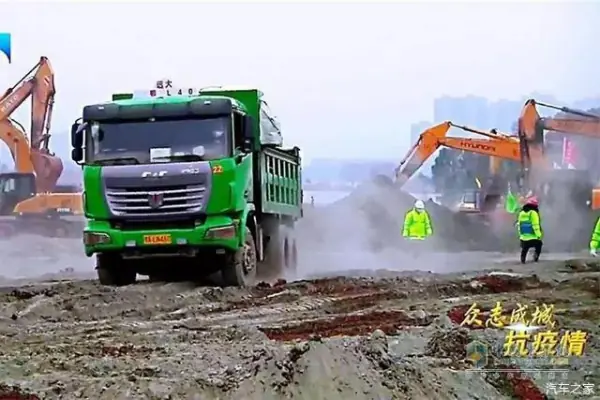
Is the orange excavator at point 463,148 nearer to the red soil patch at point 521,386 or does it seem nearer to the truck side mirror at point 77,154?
the truck side mirror at point 77,154

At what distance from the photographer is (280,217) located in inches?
518

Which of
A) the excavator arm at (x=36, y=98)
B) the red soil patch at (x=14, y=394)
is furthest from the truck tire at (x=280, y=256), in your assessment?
the excavator arm at (x=36, y=98)

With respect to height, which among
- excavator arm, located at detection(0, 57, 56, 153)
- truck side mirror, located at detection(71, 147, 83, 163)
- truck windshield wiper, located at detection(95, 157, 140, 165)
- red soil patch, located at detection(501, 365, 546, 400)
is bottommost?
red soil patch, located at detection(501, 365, 546, 400)

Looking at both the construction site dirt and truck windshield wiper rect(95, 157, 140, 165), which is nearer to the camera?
the construction site dirt

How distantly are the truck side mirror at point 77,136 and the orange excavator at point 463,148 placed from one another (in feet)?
36.3

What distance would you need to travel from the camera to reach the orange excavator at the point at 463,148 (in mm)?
21484

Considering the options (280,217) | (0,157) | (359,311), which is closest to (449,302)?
(359,311)

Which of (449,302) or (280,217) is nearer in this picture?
(449,302)

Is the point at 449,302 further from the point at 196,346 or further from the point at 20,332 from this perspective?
the point at 20,332

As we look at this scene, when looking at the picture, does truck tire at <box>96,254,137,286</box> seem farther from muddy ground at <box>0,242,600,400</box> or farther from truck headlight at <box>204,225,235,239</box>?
truck headlight at <box>204,225,235,239</box>

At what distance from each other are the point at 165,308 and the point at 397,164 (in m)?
14.0

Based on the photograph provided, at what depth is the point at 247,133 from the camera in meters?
10.5

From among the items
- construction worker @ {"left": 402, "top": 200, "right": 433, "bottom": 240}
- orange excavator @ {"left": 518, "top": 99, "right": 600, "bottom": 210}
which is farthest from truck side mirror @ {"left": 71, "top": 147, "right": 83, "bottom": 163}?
orange excavator @ {"left": 518, "top": 99, "right": 600, "bottom": 210}

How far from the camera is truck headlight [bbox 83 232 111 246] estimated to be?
10.2 meters
